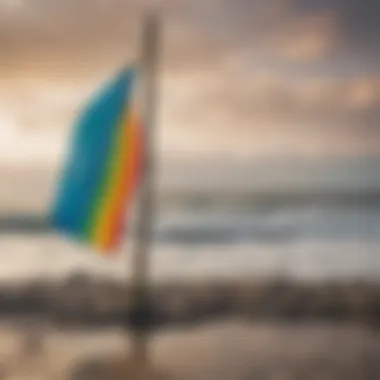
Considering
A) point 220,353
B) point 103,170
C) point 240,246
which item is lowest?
point 220,353

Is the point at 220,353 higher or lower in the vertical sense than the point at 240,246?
lower

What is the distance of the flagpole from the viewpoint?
48.9 inches

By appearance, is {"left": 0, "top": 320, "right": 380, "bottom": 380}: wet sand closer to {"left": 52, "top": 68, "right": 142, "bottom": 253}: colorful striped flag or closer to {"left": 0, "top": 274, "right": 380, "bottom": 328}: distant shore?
{"left": 0, "top": 274, "right": 380, "bottom": 328}: distant shore

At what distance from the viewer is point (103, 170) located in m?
1.26

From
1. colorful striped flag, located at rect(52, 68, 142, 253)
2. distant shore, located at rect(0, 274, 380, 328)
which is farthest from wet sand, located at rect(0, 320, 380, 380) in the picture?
colorful striped flag, located at rect(52, 68, 142, 253)

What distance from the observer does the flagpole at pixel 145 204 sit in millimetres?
1243

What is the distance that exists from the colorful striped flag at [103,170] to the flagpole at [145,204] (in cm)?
2

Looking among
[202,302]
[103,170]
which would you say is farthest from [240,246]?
[103,170]

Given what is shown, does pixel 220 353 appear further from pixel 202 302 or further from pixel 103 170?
pixel 103 170

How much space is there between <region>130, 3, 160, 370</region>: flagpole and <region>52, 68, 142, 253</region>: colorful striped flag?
2 cm

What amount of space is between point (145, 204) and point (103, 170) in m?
0.09

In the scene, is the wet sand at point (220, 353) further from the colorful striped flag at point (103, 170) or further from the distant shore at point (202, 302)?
the colorful striped flag at point (103, 170)

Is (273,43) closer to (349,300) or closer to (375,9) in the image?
(375,9)

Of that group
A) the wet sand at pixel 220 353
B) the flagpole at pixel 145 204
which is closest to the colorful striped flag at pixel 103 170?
the flagpole at pixel 145 204
